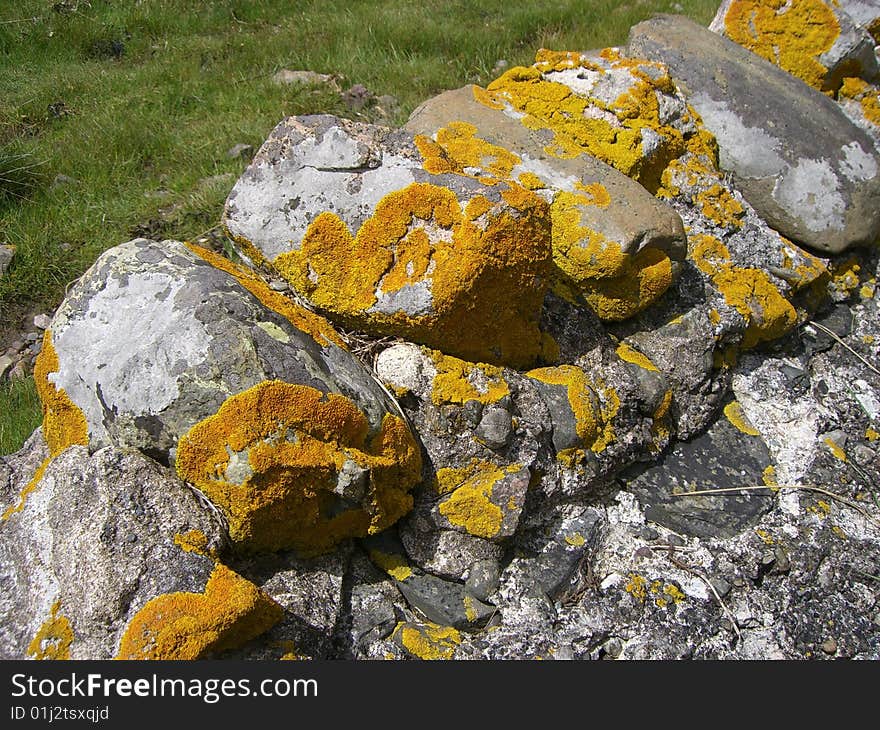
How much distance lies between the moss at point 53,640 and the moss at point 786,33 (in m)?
4.83

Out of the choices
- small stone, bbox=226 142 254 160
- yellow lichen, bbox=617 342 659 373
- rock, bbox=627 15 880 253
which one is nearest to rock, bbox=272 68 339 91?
small stone, bbox=226 142 254 160

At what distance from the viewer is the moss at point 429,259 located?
2.75m

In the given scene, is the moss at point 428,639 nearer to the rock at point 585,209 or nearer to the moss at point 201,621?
the moss at point 201,621

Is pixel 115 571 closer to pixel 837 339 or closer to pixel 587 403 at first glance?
pixel 587 403

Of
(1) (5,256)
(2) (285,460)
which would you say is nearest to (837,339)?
(2) (285,460)

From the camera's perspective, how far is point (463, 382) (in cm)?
290

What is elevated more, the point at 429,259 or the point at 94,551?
the point at 429,259

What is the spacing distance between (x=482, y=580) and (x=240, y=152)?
3.16 m

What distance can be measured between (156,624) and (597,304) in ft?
7.33

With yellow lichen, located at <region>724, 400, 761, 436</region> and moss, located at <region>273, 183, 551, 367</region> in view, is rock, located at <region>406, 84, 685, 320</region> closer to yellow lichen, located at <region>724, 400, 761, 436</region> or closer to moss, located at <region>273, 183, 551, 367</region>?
moss, located at <region>273, 183, 551, 367</region>

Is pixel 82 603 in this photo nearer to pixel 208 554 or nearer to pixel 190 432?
pixel 208 554

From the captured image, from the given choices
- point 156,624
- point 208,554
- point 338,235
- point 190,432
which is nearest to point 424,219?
point 338,235

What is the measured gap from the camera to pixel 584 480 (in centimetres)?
311

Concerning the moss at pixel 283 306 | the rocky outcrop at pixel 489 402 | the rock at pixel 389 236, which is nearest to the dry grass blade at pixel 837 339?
the rocky outcrop at pixel 489 402
